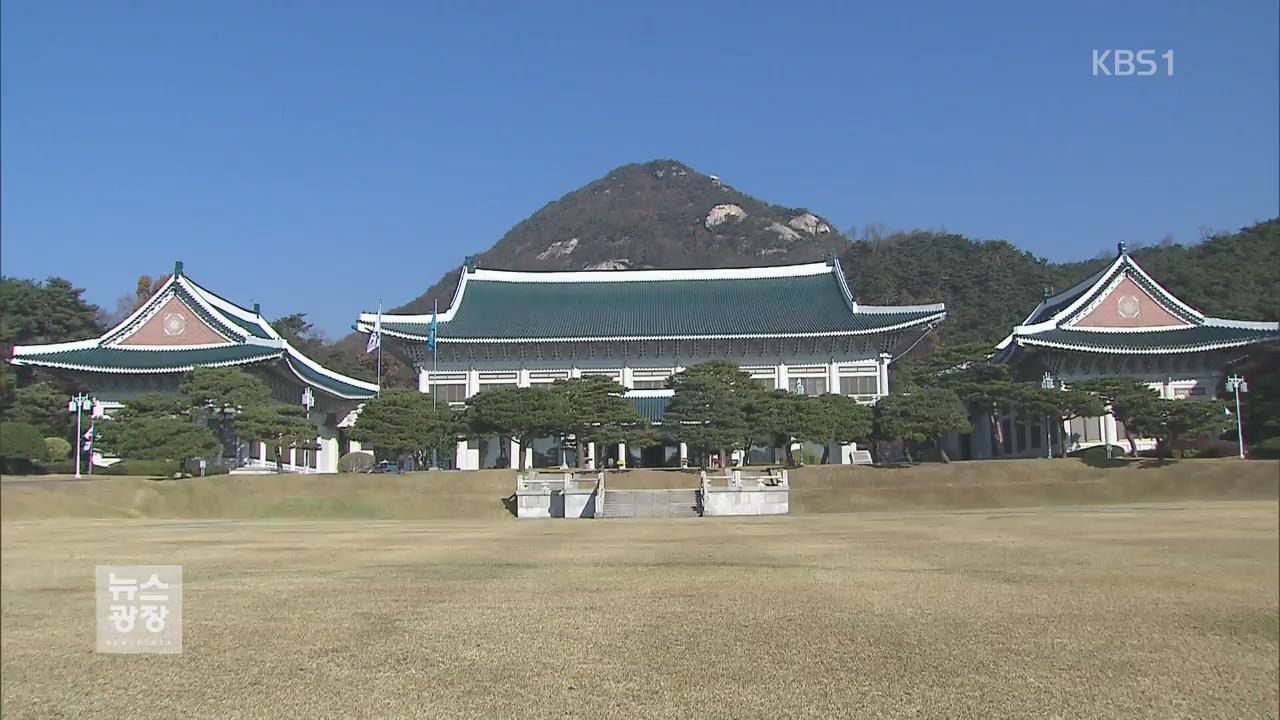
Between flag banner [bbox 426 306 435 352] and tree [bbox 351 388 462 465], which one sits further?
flag banner [bbox 426 306 435 352]

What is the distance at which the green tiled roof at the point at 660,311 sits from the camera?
51.1 m

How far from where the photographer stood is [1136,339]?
45.2 m

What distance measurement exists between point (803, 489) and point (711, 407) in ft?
21.0

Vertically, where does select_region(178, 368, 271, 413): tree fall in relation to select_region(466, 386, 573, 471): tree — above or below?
above

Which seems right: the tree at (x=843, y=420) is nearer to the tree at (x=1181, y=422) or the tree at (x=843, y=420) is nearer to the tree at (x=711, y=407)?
the tree at (x=711, y=407)

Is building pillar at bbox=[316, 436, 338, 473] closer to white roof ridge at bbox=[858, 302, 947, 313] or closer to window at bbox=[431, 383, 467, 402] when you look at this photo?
window at bbox=[431, 383, 467, 402]

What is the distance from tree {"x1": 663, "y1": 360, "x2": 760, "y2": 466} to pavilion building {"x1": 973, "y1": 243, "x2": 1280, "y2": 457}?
1247 centimetres

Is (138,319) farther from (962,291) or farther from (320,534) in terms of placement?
(962,291)

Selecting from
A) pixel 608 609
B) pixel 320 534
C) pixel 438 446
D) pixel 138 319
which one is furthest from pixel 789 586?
pixel 138 319

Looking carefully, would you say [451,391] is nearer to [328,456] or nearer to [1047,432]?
[328,456]

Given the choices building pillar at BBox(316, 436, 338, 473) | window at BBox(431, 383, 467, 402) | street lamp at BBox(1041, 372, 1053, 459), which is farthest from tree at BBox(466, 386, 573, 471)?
street lamp at BBox(1041, 372, 1053, 459)

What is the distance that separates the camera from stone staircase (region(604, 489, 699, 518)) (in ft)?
108

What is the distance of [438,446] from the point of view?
147 ft

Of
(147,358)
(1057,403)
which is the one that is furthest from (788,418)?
(147,358)
